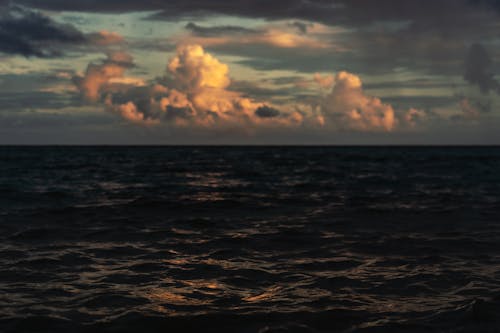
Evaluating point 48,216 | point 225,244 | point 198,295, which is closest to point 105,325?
point 198,295

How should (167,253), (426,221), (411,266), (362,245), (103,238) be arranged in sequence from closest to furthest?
(411,266), (167,253), (362,245), (103,238), (426,221)

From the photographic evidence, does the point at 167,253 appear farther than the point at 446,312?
Yes

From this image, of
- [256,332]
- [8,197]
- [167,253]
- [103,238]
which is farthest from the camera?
[8,197]

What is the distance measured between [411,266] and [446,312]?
3083 mm

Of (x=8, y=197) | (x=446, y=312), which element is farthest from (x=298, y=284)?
(x=8, y=197)

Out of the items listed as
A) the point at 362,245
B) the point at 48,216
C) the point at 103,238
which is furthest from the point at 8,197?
the point at 362,245

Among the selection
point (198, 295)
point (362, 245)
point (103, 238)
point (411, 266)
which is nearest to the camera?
point (198, 295)

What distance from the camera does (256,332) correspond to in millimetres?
6793

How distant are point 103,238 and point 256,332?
8176mm

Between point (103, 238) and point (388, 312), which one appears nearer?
point (388, 312)

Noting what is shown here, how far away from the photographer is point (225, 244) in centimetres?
1309

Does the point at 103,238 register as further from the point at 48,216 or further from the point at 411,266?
the point at 411,266

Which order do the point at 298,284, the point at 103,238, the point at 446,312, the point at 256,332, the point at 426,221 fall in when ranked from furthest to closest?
the point at 426,221, the point at 103,238, the point at 298,284, the point at 446,312, the point at 256,332

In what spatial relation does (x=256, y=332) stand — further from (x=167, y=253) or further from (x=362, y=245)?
(x=362, y=245)
